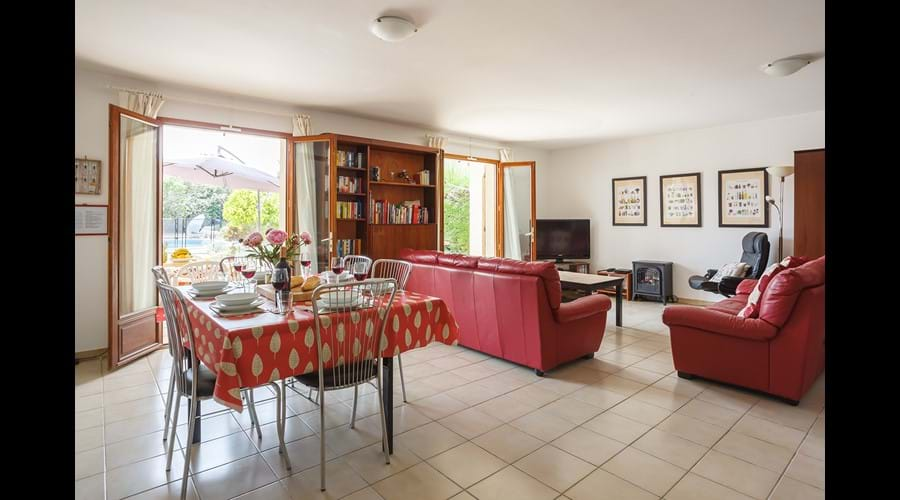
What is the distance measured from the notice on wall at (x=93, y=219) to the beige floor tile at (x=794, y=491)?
198 inches

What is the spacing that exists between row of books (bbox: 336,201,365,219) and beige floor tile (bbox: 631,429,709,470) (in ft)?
12.4

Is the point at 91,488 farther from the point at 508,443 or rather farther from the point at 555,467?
the point at 555,467

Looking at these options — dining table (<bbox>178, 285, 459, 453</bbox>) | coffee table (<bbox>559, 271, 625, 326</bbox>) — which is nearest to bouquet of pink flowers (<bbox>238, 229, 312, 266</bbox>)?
dining table (<bbox>178, 285, 459, 453</bbox>)

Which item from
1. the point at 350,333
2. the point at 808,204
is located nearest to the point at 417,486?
the point at 350,333

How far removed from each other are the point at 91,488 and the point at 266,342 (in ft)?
3.65

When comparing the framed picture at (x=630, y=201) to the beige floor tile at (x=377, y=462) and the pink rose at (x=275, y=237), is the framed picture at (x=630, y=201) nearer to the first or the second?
the beige floor tile at (x=377, y=462)

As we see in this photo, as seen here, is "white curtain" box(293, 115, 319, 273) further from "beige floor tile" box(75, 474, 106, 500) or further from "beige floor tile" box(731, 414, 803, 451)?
"beige floor tile" box(731, 414, 803, 451)

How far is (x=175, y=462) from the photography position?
2.31 meters

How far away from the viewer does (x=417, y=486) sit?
2.09 m

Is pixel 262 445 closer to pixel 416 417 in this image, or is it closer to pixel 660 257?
pixel 416 417

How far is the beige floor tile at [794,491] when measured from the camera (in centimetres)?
200

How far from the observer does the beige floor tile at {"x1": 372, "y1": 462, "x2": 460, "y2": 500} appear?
6.64ft

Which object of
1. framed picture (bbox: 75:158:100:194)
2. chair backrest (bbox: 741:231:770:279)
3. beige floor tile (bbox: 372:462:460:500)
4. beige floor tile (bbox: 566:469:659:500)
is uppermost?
framed picture (bbox: 75:158:100:194)
